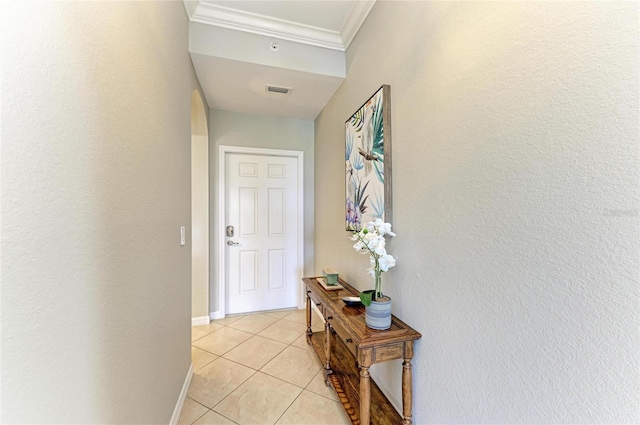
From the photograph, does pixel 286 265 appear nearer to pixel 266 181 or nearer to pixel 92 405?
pixel 266 181

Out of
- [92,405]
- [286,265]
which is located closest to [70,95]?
[92,405]

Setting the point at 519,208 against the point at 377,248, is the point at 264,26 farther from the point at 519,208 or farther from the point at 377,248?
the point at 519,208

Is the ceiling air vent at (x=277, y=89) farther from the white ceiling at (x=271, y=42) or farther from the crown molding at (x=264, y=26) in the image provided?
the crown molding at (x=264, y=26)

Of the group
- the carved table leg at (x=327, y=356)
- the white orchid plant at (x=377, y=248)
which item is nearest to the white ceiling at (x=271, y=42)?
the white orchid plant at (x=377, y=248)

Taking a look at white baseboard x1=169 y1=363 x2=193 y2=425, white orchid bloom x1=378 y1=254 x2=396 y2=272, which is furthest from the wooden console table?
white baseboard x1=169 y1=363 x2=193 y2=425

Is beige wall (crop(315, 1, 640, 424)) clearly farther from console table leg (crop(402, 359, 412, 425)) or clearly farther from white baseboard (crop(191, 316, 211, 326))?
white baseboard (crop(191, 316, 211, 326))

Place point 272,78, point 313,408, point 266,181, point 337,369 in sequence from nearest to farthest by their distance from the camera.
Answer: point 313,408 < point 337,369 < point 272,78 < point 266,181

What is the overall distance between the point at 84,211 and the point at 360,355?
1184 mm

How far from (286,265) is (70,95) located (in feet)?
9.09

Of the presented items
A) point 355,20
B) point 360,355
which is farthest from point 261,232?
point 355,20

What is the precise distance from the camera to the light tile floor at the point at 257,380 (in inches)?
62.5

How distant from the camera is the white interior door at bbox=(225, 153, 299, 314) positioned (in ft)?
10.0

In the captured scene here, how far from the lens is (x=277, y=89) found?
7.97ft

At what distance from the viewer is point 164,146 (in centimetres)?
133
